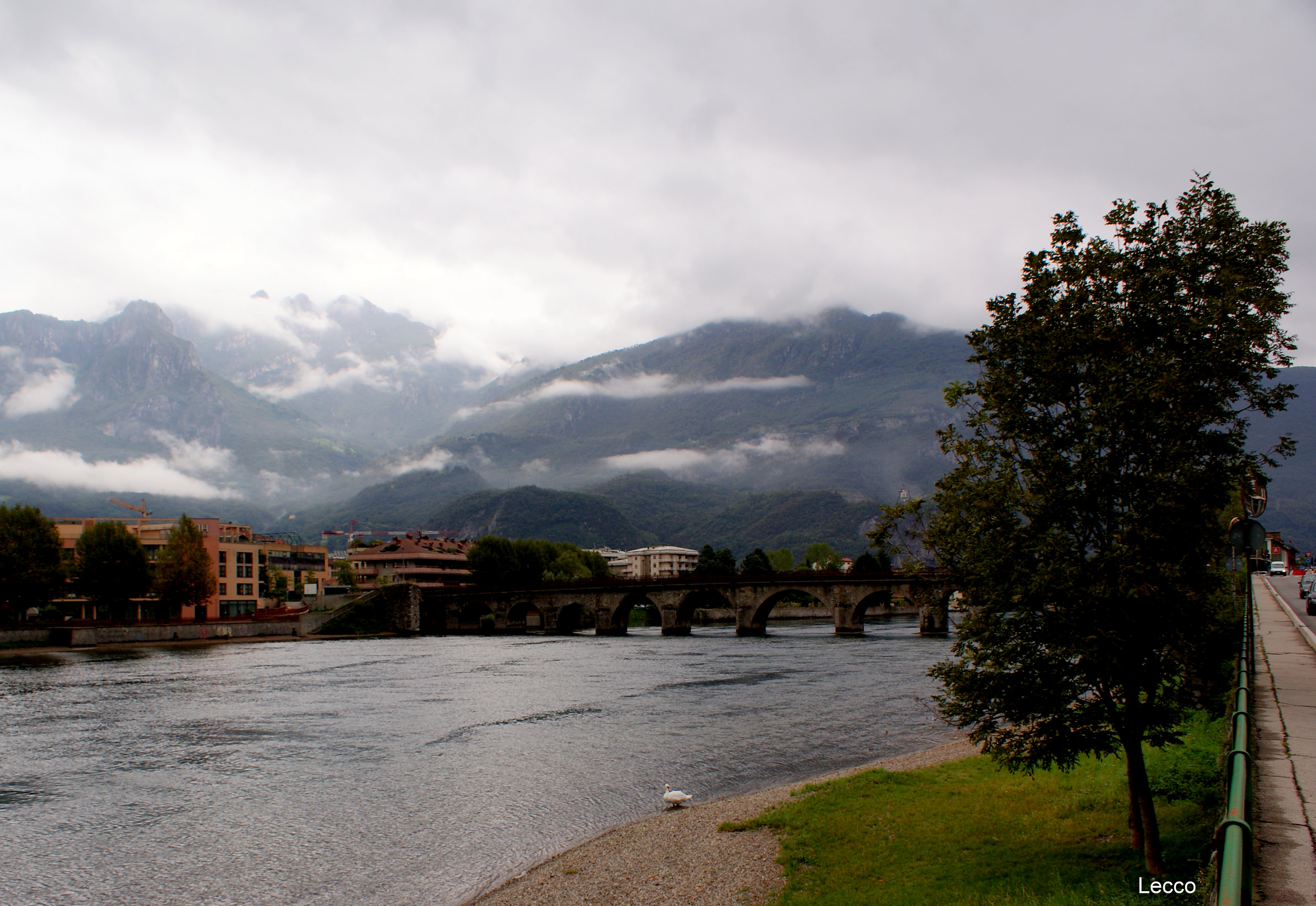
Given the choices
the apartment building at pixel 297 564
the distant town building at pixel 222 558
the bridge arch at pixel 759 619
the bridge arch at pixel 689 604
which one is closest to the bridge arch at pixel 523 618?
the bridge arch at pixel 689 604

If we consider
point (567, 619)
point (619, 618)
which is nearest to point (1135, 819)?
point (619, 618)

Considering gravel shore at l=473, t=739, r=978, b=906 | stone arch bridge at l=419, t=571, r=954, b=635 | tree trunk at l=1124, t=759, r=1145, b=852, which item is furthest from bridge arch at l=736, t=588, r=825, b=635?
tree trunk at l=1124, t=759, r=1145, b=852

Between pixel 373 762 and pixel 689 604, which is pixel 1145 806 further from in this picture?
pixel 689 604

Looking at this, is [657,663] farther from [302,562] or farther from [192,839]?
[302,562]

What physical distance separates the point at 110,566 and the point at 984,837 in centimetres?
10959

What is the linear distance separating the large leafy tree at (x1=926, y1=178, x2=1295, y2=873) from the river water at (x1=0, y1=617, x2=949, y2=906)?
12.3 metres

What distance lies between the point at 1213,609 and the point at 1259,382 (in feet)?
10.5

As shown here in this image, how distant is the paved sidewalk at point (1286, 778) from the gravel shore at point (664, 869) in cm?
803

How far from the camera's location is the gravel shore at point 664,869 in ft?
51.9

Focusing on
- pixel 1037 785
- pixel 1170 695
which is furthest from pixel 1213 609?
pixel 1037 785

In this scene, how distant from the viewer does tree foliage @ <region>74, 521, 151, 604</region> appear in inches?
3935

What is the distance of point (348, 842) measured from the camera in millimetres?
21109

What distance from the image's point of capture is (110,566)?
330ft

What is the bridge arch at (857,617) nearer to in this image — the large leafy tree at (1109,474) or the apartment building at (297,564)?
the large leafy tree at (1109,474)
